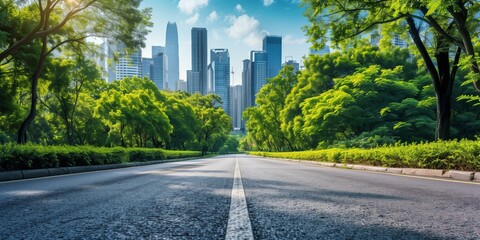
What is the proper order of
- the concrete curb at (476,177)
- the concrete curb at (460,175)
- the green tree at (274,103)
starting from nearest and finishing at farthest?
1. the concrete curb at (476,177)
2. the concrete curb at (460,175)
3. the green tree at (274,103)

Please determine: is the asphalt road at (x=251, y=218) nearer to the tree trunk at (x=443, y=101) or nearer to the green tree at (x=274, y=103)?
the tree trunk at (x=443, y=101)

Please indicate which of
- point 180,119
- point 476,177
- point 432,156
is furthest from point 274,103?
point 476,177

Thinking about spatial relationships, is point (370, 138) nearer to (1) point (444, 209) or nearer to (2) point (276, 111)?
(1) point (444, 209)

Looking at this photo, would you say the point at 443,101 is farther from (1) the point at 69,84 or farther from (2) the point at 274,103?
(2) the point at 274,103

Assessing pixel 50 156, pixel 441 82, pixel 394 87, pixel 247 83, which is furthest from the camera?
pixel 247 83

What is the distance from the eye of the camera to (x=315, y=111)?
95.0 feet

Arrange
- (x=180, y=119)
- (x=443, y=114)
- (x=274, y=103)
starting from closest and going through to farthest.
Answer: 1. (x=443, y=114)
2. (x=180, y=119)
3. (x=274, y=103)

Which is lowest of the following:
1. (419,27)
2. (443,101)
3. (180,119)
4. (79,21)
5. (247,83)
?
(443,101)

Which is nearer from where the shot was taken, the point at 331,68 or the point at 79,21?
the point at 79,21

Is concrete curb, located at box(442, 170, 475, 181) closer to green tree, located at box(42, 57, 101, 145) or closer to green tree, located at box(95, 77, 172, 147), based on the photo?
green tree, located at box(42, 57, 101, 145)

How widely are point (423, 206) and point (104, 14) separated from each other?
58.5ft

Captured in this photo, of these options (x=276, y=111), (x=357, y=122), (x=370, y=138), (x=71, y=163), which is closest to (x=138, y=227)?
(x=71, y=163)

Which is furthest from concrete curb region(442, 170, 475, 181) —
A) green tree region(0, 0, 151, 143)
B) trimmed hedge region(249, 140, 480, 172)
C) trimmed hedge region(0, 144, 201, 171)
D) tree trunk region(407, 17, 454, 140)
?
green tree region(0, 0, 151, 143)

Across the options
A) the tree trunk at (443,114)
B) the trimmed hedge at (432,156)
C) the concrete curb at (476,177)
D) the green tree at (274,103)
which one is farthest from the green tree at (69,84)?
the green tree at (274,103)
